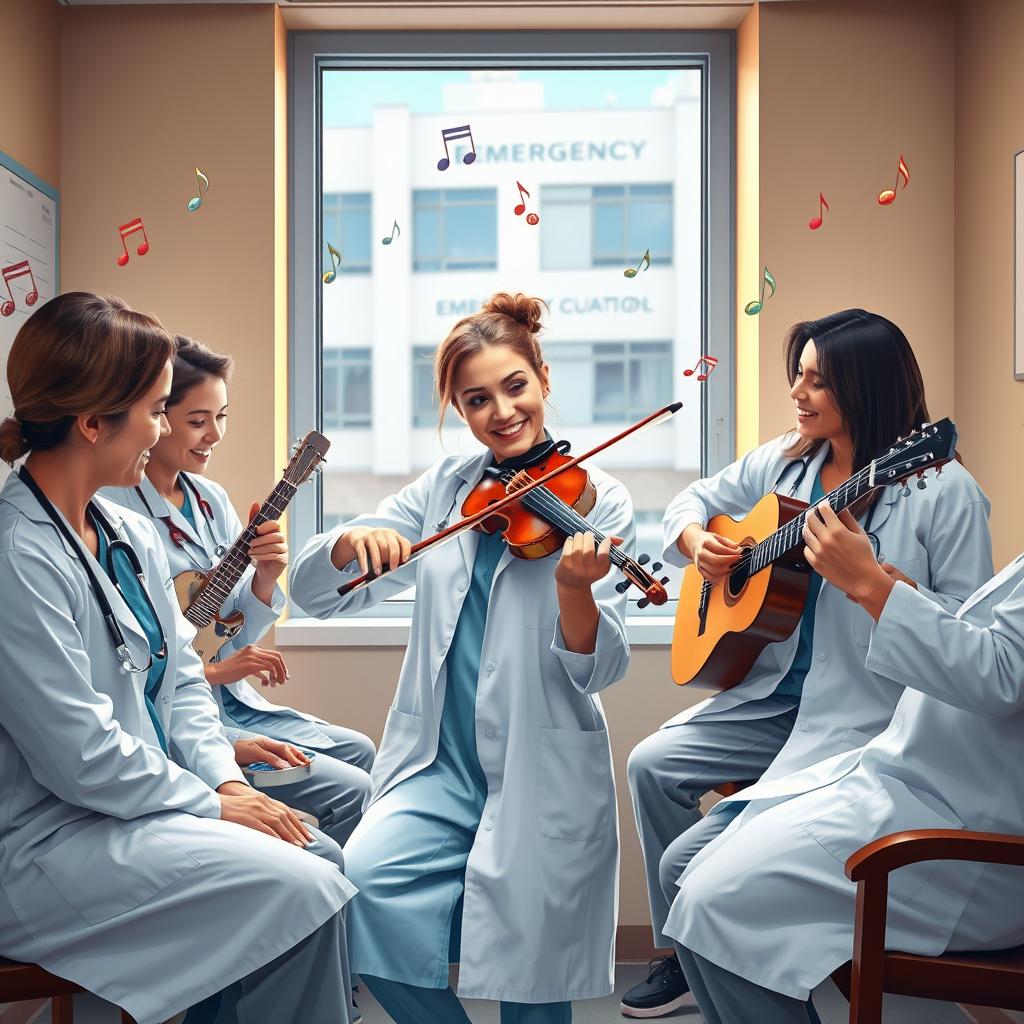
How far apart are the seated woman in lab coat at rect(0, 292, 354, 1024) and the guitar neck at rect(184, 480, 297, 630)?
0.64 metres

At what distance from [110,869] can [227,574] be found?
975 millimetres

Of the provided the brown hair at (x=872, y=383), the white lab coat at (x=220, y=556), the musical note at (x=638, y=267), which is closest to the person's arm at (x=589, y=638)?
the brown hair at (x=872, y=383)

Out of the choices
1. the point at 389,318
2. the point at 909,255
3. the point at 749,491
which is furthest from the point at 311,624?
the point at 909,255

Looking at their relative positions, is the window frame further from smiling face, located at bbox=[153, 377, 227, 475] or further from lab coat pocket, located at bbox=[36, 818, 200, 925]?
lab coat pocket, located at bbox=[36, 818, 200, 925]

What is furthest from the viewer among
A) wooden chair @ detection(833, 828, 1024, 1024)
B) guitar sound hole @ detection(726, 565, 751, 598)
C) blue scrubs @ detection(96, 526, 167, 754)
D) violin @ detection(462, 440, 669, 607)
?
guitar sound hole @ detection(726, 565, 751, 598)

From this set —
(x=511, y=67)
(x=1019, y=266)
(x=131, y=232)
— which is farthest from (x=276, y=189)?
(x=1019, y=266)

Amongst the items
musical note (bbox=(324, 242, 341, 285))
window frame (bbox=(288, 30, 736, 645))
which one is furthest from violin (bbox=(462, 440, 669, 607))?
musical note (bbox=(324, 242, 341, 285))

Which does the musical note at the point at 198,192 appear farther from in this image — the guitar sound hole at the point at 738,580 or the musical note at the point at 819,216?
the guitar sound hole at the point at 738,580

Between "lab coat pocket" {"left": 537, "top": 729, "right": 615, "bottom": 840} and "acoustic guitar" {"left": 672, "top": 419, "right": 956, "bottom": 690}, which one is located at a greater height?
"acoustic guitar" {"left": 672, "top": 419, "right": 956, "bottom": 690}

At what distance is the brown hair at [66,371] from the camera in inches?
63.1

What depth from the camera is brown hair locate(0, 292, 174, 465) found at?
1.60 meters

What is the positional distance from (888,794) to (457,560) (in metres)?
0.87

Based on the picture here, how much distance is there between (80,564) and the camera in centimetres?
160

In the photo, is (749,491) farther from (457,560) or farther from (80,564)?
(80,564)
